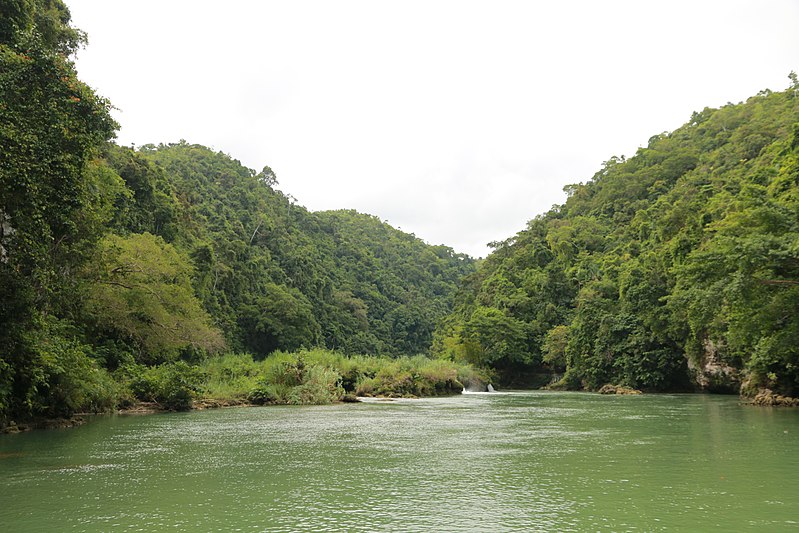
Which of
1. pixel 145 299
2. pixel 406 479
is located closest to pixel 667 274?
pixel 145 299

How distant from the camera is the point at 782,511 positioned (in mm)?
6285

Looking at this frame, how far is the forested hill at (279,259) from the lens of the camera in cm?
4053

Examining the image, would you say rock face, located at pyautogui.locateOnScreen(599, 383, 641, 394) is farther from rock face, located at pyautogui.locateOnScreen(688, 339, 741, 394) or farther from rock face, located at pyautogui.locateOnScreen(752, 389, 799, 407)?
rock face, located at pyautogui.locateOnScreen(752, 389, 799, 407)

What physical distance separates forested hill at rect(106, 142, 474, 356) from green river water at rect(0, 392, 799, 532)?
56.1 feet

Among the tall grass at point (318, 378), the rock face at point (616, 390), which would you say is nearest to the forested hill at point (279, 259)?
the tall grass at point (318, 378)

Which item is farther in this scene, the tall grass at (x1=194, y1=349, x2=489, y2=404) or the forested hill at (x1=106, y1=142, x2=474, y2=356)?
the forested hill at (x1=106, y1=142, x2=474, y2=356)

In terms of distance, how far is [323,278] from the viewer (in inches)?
2864

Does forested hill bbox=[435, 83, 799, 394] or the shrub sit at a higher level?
forested hill bbox=[435, 83, 799, 394]

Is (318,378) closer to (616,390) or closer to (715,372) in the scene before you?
(616,390)

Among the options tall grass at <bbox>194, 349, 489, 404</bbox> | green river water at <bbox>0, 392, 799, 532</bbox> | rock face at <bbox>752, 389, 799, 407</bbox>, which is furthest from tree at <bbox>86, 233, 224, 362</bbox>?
rock face at <bbox>752, 389, 799, 407</bbox>

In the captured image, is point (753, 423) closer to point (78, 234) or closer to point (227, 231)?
point (78, 234)

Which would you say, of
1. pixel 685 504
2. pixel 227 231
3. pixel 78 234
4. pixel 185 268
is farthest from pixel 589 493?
pixel 227 231

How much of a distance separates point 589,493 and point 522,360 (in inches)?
1890

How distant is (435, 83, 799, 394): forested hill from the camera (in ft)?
66.7
